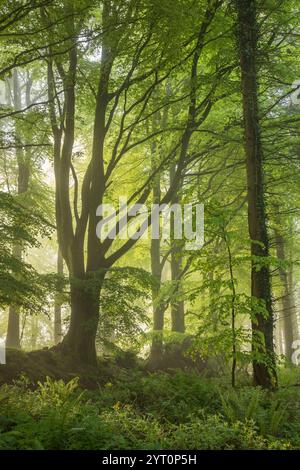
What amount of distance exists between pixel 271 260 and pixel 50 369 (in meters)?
5.71

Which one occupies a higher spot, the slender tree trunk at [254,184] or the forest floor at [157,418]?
the slender tree trunk at [254,184]

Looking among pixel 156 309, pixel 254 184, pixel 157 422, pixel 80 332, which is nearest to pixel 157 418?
pixel 157 422

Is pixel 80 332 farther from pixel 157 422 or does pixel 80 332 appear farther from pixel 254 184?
pixel 254 184

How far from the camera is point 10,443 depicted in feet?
13.5

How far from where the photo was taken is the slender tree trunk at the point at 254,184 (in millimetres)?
7500

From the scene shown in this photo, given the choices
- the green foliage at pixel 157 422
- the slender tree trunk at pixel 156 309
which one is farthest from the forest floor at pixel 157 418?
the slender tree trunk at pixel 156 309

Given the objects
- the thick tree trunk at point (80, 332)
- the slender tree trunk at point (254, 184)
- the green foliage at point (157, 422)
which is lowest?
the green foliage at point (157, 422)

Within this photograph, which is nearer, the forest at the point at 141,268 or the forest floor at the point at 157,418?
the forest floor at the point at 157,418

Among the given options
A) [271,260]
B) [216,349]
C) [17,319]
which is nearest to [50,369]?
[216,349]

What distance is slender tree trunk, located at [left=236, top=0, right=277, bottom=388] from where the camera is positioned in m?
7.50

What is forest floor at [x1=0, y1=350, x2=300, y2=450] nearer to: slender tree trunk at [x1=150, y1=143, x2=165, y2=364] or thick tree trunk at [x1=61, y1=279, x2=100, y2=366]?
thick tree trunk at [x1=61, y1=279, x2=100, y2=366]

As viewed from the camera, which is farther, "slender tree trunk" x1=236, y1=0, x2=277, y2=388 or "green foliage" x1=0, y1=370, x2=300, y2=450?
"slender tree trunk" x1=236, y1=0, x2=277, y2=388

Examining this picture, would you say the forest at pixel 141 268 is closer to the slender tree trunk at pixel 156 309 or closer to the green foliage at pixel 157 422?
the green foliage at pixel 157 422

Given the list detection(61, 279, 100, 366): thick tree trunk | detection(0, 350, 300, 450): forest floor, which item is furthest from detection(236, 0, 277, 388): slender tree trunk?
detection(61, 279, 100, 366): thick tree trunk
